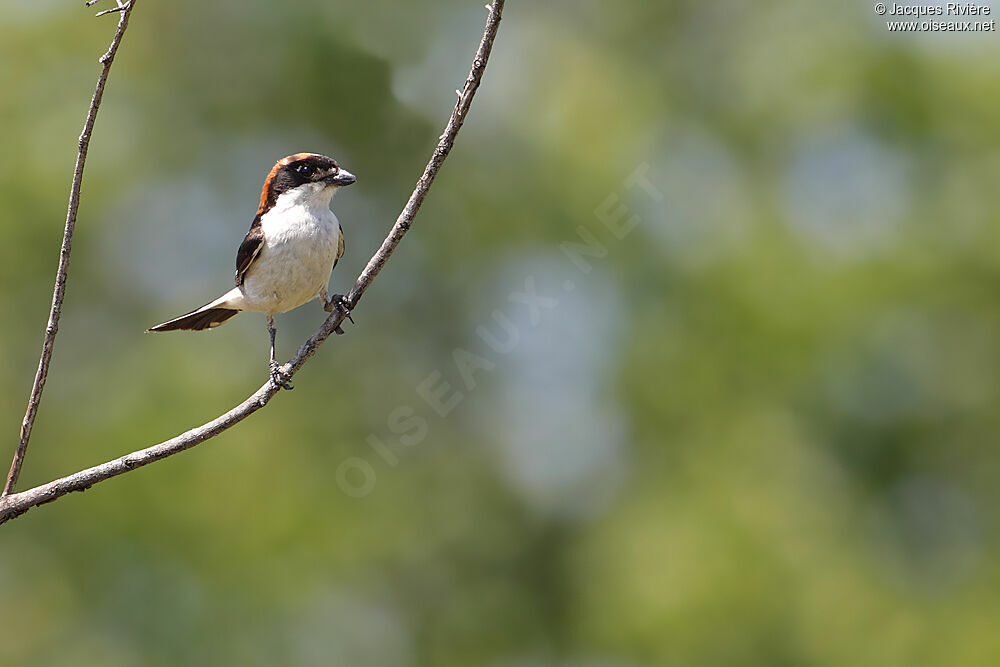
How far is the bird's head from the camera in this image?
440cm

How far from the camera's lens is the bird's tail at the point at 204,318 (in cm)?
403

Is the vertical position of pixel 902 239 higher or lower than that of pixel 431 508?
higher

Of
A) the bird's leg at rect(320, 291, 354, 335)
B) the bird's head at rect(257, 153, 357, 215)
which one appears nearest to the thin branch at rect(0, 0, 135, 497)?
the bird's leg at rect(320, 291, 354, 335)

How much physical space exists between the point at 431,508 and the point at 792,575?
4685 millimetres

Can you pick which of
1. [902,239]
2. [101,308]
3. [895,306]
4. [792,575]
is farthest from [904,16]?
[101,308]

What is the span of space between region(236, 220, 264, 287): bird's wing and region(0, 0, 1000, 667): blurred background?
5780 mm

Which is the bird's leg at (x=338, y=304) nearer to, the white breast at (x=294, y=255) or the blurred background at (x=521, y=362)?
the white breast at (x=294, y=255)

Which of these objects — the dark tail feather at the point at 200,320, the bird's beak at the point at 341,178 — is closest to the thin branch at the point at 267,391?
the dark tail feather at the point at 200,320

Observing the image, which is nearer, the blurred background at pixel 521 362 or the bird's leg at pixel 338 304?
the bird's leg at pixel 338 304

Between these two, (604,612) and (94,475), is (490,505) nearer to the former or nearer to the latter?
(604,612)

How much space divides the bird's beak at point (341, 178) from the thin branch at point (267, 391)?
164 cm

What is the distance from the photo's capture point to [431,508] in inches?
505

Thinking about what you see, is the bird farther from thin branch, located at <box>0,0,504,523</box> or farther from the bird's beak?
thin branch, located at <box>0,0,504,523</box>

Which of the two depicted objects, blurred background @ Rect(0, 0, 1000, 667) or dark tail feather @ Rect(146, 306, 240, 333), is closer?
dark tail feather @ Rect(146, 306, 240, 333)
